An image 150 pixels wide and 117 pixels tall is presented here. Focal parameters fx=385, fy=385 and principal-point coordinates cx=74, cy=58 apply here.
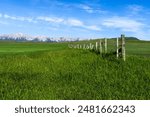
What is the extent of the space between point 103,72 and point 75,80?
2993 millimetres

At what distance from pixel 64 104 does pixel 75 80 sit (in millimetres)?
7641

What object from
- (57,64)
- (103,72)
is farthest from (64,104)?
(57,64)

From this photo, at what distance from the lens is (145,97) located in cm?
1580

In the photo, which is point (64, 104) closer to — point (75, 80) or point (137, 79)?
point (75, 80)

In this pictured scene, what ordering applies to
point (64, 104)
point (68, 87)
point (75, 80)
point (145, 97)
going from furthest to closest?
point (75, 80)
point (68, 87)
point (145, 97)
point (64, 104)

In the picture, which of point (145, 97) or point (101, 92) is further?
point (101, 92)

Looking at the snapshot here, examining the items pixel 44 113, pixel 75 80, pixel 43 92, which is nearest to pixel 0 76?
pixel 75 80

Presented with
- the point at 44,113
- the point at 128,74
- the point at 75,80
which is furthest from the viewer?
the point at 128,74

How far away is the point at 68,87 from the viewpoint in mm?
17969

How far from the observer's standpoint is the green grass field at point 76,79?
52.9 ft

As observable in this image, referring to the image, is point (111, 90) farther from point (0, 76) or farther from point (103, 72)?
point (0, 76)

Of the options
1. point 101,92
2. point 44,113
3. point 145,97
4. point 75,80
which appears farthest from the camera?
point 75,80

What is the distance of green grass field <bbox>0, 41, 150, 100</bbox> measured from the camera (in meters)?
16.1

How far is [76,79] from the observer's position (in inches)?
798
